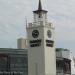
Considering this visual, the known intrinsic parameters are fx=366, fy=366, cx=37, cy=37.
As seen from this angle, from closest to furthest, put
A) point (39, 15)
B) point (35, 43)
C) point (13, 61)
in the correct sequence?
point (35, 43) < point (39, 15) < point (13, 61)

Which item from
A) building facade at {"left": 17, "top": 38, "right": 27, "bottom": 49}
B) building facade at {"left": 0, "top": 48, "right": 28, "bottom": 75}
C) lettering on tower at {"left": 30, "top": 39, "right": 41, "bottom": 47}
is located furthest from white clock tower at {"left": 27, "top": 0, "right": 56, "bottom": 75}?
building facade at {"left": 17, "top": 38, "right": 27, "bottom": 49}

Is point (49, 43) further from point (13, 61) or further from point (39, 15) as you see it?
point (13, 61)

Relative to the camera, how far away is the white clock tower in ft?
291

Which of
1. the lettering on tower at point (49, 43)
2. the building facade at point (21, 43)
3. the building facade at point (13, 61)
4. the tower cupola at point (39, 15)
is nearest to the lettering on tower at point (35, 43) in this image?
the lettering on tower at point (49, 43)

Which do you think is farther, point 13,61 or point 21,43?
point 21,43

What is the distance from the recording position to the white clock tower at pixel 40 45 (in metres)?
88.7

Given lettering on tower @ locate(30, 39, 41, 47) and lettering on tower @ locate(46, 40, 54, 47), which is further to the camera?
lettering on tower @ locate(46, 40, 54, 47)

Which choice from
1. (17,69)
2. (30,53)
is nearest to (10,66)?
(17,69)

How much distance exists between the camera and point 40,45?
294 feet

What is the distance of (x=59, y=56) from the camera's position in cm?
11969

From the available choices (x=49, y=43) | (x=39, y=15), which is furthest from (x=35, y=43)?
(x=39, y=15)

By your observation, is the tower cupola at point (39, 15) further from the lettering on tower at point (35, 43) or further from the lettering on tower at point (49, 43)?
the lettering on tower at point (49, 43)

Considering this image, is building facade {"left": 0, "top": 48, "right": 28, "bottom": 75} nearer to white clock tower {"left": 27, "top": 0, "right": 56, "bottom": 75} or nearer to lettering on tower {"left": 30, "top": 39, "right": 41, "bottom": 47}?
white clock tower {"left": 27, "top": 0, "right": 56, "bottom": 75}

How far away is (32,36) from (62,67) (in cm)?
3173
